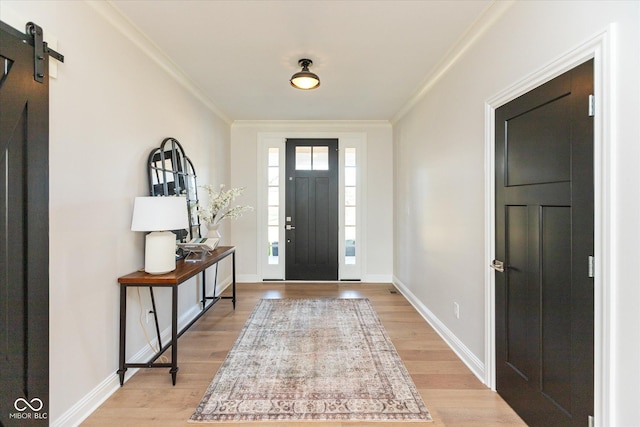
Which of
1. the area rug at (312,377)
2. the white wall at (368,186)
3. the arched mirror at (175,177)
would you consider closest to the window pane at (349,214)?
the white wall at (368,186)

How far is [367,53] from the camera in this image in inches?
100

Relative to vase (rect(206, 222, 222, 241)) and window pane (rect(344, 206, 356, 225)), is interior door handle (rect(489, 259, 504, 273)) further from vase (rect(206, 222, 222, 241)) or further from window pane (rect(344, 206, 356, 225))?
window pane (rect(344, 206, 356, 225))

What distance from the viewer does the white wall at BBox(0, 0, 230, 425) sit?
62.4 inches

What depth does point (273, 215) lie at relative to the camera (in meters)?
4.89

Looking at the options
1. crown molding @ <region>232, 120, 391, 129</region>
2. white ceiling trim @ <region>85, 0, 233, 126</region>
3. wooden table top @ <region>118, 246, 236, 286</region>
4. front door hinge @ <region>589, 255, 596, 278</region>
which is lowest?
wooden table top @ <region>118, 246, 236, 286</region>

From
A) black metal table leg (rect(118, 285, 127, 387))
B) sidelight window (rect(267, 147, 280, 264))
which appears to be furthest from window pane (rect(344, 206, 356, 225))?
black metal table leg (rect(118, 285, 127, 387))

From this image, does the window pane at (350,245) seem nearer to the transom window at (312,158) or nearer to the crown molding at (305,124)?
the transom window at (312,158)

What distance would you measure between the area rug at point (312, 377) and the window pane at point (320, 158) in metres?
2.52

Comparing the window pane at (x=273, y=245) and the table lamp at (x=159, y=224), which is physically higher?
the table lamp at (x=159, y=224)

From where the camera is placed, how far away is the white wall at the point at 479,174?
1130 mm

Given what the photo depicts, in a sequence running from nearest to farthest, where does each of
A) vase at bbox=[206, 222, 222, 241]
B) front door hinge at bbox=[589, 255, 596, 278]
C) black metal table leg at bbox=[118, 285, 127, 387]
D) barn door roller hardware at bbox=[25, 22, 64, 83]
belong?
front door hinge at bbox=[589, 255, 596, 278] → barn door roller hardware at bbox=[25, 22, 64, 83] → black metal table leg at bbox=[118, 285, 127, 387] → vase at bbox=[206, 222, 222, 241]

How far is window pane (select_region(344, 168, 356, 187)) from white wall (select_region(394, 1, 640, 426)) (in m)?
0.69

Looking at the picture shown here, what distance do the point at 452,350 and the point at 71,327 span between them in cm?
279

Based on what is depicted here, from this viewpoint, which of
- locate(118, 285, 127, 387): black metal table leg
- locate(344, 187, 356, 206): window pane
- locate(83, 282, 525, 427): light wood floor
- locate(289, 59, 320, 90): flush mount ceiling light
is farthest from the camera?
locate(344, 187, 356, 206): window pane
